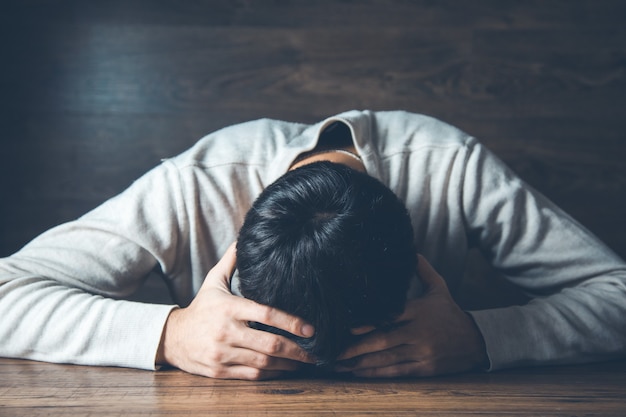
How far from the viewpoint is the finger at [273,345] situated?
2.48ft

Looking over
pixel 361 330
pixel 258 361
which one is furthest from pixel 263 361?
pixel 361 330

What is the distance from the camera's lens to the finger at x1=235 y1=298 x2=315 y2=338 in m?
0.72

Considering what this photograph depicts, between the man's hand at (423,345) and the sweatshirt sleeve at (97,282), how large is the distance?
284 mm

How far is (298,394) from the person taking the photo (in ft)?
2.46

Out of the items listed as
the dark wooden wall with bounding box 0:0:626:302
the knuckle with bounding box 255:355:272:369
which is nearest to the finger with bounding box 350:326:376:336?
the knuckle with bounding box 255:355:272:369

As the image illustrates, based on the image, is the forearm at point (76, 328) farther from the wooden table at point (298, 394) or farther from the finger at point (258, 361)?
the finger at point (258, 361)

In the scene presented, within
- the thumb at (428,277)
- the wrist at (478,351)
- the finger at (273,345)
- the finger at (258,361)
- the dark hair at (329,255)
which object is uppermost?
the dark hair at (329,255)

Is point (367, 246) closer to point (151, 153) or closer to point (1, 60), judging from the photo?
point (151, 153)

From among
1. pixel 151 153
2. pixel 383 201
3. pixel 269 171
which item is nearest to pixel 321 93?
pixel 151 153

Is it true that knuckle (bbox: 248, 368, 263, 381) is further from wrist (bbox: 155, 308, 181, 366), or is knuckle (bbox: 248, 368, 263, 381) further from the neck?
the neck

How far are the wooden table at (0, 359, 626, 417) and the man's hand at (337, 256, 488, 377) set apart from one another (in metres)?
0.02

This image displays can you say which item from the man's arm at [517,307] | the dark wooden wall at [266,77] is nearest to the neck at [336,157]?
the man's arm at [517,307]

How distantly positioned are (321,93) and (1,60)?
0.78 meters

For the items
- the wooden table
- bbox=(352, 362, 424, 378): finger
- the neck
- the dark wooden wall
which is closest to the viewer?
the wooden table
